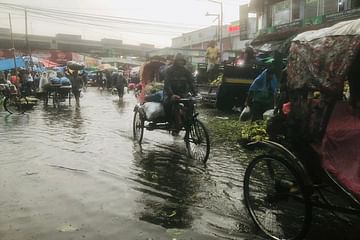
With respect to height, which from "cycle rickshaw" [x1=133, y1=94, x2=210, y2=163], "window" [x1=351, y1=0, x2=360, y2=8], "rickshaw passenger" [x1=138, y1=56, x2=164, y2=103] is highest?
"window" [x1=351, y1=0, x2=360, y2=8]

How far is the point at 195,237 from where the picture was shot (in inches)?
176

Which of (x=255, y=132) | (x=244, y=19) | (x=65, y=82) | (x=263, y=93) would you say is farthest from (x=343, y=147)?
(x=244, y=19)

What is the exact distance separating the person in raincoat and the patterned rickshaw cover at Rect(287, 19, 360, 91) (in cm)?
597

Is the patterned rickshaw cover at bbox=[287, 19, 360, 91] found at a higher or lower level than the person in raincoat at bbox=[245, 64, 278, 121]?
higher

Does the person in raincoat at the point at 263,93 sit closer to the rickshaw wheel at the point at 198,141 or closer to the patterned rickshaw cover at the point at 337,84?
the rickshaw wheel at the point at 198,141

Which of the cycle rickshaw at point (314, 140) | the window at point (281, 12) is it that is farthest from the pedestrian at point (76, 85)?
the cycle rickshaw at point (314, 140)

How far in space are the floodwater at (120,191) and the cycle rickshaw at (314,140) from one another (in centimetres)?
47

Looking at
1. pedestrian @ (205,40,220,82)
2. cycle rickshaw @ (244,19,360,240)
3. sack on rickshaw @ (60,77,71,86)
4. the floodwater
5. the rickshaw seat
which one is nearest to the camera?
the rickshaw seat

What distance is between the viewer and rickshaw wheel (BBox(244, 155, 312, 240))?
4.32 metres

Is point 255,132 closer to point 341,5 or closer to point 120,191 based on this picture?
point 120,191

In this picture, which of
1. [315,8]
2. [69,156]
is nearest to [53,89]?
[69,156]

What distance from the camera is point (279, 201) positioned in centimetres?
476

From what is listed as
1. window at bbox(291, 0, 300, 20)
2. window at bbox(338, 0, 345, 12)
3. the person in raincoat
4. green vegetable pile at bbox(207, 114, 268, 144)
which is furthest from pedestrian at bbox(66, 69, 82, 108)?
window at bbox(338, 0, 345, 12)

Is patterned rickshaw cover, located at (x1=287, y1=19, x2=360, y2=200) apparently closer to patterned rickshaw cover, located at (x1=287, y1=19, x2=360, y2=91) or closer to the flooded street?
patterned rickshaw cover, located at (x1=287, y1=19, x2=360, y2=91)
